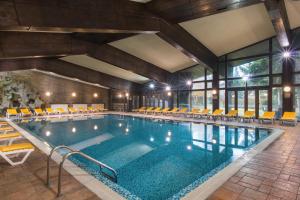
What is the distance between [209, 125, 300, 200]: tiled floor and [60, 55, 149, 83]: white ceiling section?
36.4 ft

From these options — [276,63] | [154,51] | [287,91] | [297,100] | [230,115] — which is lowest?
[230,115]

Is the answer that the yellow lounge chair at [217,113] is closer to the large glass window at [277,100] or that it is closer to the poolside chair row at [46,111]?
the large glass window at [277,100]

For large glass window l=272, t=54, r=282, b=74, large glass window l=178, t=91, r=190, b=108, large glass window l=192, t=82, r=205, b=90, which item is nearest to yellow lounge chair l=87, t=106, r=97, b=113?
large glass window l=178, t=91, r=190, b=108

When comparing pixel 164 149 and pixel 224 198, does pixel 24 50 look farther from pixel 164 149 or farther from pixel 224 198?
pixel 224 198

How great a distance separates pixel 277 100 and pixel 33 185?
11.6m

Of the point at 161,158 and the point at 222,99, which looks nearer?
the point at 161,158

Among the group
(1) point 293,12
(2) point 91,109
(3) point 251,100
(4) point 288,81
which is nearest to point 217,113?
(3) point 251,100

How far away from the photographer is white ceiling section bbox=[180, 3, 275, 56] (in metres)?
7.08

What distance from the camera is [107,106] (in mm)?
19844

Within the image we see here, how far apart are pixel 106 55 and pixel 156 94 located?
7.45m

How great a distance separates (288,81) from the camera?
9430mm

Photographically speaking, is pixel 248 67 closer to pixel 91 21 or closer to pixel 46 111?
pixel 91 21

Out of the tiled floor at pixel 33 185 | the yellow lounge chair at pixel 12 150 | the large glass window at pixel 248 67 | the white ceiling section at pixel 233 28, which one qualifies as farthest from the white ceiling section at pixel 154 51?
the tiled floor at pixel 33 185

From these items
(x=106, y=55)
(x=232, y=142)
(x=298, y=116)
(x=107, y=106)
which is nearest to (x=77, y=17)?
(x=106, y=55)
